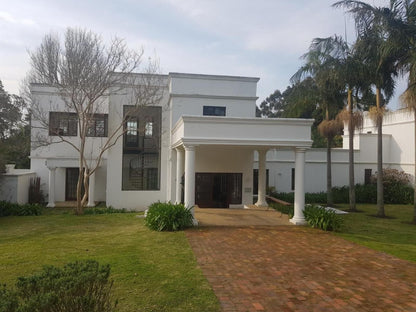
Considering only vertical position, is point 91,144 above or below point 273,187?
above

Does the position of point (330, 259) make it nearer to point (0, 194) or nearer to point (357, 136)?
point (0, 194)

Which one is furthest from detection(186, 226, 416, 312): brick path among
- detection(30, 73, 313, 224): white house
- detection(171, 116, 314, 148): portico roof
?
detection(30, 73, 313, 224): white house

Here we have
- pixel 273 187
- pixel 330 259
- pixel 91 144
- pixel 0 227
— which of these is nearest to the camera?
pixel 330 259

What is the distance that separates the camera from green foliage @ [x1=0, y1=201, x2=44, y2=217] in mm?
15836

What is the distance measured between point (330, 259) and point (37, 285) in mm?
6818

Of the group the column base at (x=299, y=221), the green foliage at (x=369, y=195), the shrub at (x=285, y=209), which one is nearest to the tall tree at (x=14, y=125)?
the shrub at (x=285, y=209)

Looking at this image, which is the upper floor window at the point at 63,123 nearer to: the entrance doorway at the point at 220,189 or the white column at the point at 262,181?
the entrance doorway at the point at 220,189

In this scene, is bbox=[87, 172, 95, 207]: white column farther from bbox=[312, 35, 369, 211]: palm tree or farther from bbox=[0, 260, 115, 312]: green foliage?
bbox=[0, 260, 115, 312]: green foliage

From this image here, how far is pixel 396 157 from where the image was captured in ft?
80.5

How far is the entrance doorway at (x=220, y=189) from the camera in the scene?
17.4 m

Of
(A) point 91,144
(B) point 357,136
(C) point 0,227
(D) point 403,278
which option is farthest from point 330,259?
(B) point 357,136

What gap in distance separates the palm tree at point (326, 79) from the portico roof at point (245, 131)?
5.77m

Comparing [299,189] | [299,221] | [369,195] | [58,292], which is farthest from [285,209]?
[58,292]

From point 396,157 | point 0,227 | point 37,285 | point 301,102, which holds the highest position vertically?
point 301,102
